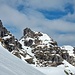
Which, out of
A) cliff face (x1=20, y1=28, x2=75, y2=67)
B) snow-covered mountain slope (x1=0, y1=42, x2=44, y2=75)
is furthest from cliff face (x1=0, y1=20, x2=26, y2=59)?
snow-covered mountain slope (x1=0, y1=42, x2=44, y2=75)

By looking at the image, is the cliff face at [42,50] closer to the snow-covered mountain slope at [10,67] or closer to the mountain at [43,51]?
the mountain at [43,51]

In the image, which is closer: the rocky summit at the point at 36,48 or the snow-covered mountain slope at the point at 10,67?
the snow-covered mountain slope at the point at 10,67

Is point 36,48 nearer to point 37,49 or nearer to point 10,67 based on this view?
point 37,49

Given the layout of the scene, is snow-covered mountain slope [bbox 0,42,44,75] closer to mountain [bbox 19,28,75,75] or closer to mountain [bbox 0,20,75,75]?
mountain [bbox 0,20,75,75]

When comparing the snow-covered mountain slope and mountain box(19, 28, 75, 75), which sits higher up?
mountain box(19, 28, 75, 75)

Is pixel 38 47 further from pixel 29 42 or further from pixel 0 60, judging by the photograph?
pixel 0 60

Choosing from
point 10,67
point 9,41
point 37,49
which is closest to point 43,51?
point 37,49

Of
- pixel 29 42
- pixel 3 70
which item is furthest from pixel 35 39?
pixel 3 70

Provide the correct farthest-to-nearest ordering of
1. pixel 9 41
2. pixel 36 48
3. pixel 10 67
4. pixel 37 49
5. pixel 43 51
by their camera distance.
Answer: pixel 36 48 < pixel 37 49 < pixel 43 51 < pixel 9 41 < pixel 10 67

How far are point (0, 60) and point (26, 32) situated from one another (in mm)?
155393

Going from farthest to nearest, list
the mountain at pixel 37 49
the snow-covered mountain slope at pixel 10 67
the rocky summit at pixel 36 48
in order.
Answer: the rocky summit at pixel 36 48 → the mountain at pixel 37 49 → the snow-covered mountain slope at pixel 10 67

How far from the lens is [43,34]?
155125 mm

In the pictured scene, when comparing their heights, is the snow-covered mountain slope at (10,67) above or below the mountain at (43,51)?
below

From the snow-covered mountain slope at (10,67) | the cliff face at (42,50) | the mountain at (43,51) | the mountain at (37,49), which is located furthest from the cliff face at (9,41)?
the snow-covered mountain slope at (10,67)
